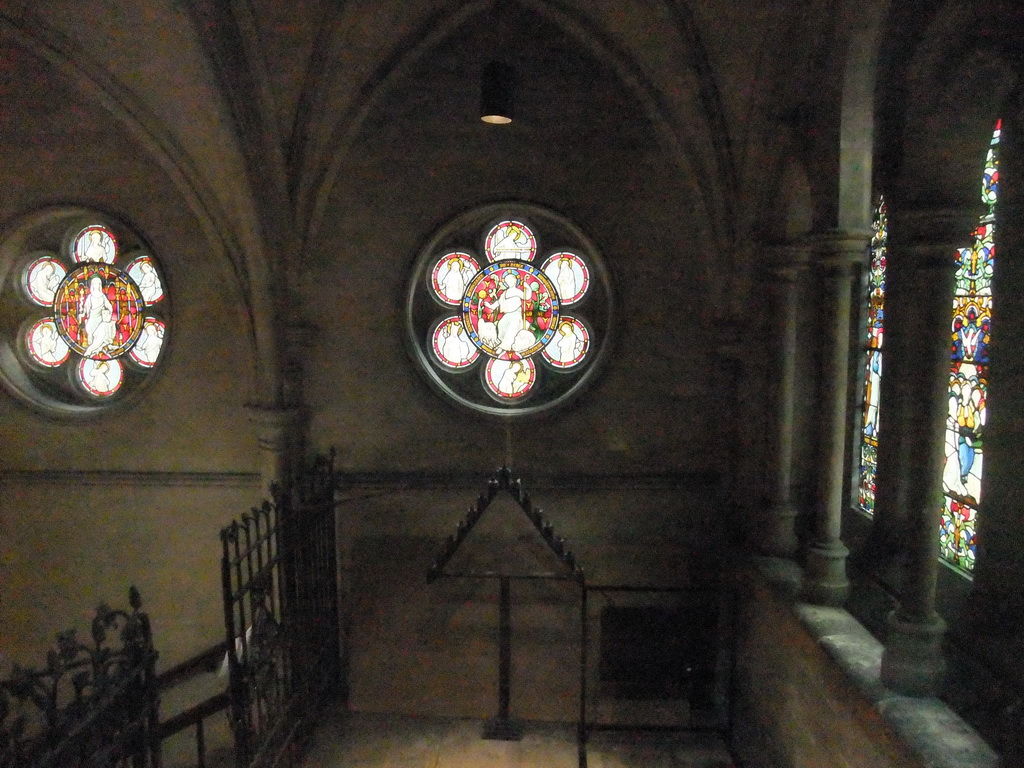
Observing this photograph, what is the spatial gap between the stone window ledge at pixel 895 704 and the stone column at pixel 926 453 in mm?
84

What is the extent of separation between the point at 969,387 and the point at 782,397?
1.38 meters

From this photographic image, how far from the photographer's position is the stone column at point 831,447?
3924 millimetres

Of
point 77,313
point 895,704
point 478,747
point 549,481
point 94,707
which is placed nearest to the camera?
point 94,707

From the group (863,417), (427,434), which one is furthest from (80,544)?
(863,417)

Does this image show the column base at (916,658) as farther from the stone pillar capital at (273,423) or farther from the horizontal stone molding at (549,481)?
the stone pillar capital at (273,423)

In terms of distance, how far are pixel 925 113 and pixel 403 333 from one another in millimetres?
3945

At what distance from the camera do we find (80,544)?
6.52 metres

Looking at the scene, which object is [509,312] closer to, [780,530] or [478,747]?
[780,530]

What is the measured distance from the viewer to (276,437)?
592cm

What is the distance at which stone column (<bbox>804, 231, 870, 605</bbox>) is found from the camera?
12.9ft

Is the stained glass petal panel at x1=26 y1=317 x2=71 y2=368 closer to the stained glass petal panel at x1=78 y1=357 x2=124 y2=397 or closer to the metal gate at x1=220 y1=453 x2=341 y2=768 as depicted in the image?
the stained glass petal panel at x1=78 y1=357 x2=124 y2=397

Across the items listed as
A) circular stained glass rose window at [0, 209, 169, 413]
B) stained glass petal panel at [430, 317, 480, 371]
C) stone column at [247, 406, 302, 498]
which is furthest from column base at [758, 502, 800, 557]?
circular stained glass rose window at [0, 209, 169, 413]

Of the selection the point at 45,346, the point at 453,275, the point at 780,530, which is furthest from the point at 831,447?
the point at 45,346

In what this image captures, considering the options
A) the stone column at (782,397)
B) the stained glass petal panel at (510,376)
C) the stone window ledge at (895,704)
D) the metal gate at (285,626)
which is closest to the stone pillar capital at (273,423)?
the metal gate at (285,626)
